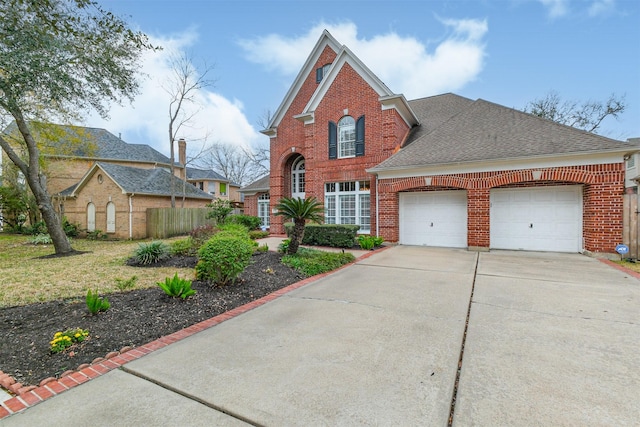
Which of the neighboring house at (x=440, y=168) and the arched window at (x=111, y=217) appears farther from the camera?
the arched window at (x=111, y=217)

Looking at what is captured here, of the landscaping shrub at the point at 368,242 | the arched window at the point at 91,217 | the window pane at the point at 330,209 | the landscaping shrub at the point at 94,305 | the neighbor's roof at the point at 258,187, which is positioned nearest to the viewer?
the landscaping shrub at the point at 94,305

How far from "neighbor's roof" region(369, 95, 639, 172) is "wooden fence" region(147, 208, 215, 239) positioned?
38.2 ft

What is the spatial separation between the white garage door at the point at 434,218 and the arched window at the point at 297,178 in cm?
677

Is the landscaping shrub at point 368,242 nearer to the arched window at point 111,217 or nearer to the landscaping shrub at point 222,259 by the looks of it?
the landscaping shrub at point 222,259

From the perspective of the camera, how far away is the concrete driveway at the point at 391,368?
2.05 m

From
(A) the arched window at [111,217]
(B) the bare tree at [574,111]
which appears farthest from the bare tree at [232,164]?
(B) the bare tree at [574,111]

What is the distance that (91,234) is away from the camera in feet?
56.0

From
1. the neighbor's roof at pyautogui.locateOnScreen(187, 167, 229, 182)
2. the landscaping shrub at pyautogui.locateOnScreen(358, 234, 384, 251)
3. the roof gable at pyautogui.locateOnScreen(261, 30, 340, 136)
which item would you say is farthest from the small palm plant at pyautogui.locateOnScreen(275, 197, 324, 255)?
the neighbor's roof at pyautogui.locateOnScreen(187, 167, 229, 182)

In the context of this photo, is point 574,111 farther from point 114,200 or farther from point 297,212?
point 114,200

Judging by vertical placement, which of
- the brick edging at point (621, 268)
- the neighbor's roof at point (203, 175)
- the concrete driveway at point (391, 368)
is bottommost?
the concrete driveway at point (391, 368)

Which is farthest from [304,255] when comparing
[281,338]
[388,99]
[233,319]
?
[388,99]

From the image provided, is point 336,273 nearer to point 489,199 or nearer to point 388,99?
point 489,199

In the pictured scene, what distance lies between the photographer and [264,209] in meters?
19.6

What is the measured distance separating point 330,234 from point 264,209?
30.9ft
